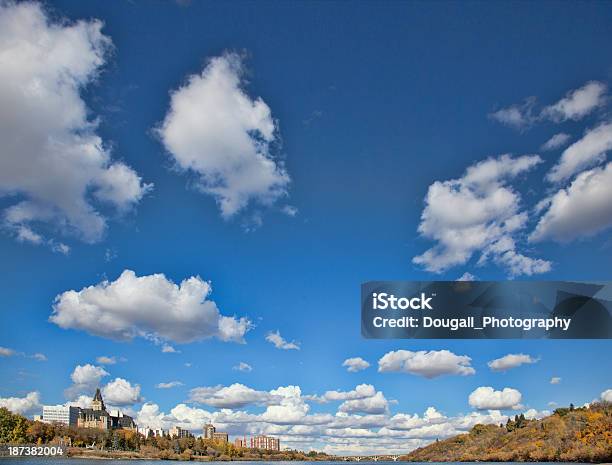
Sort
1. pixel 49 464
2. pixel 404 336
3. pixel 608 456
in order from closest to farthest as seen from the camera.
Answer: pixel 404 336
pixel 49 464
pixel 608 456

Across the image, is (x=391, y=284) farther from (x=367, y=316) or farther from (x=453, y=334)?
(x=453, y=334)

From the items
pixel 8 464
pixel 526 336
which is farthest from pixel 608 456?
pixel 526 336

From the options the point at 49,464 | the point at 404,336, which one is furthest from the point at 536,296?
the point at 49,464

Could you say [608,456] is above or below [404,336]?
below

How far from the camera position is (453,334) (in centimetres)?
2714

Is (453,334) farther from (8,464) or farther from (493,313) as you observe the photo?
(8,464)

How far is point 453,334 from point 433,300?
183cm

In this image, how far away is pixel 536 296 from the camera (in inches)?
1120

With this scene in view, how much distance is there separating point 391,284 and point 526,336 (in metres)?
6.58

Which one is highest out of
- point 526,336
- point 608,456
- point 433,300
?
point 433,300

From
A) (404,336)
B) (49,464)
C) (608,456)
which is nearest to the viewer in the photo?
(404,336)

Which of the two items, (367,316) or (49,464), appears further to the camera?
(49,464)

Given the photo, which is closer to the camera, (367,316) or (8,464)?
(367,316)

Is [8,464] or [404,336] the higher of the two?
[404,336]
